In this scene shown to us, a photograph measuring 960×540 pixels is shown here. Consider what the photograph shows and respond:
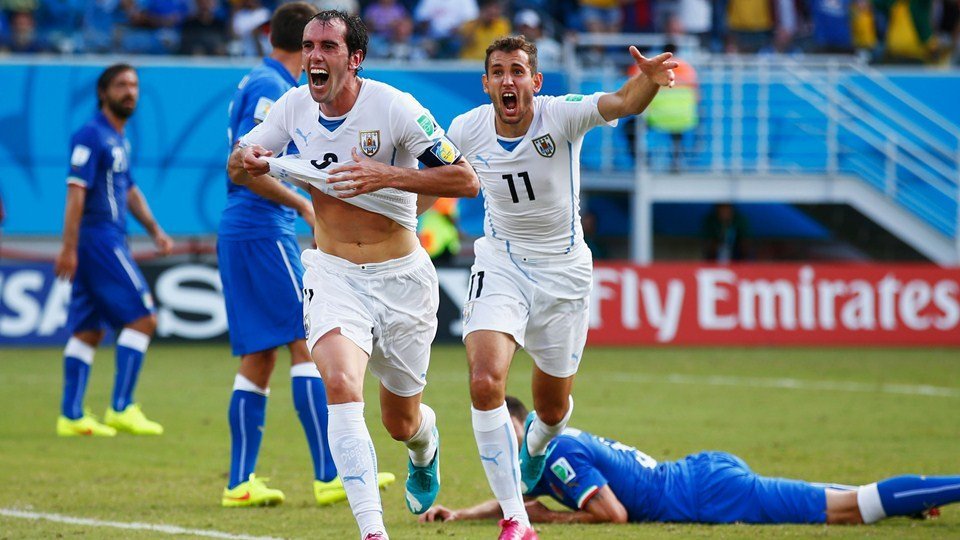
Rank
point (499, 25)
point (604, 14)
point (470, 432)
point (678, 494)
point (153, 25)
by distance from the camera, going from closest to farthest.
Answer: point (678, 494) < point (470, 432) < point (153, 25) < point (499, 25) < point (604, 14)

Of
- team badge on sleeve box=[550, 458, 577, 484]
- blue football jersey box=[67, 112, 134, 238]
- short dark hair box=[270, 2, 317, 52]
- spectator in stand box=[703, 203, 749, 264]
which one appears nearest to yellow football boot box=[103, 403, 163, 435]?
blue football jersey box=[67, 112, 134, 238]

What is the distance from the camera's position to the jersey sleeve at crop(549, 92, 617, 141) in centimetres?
757

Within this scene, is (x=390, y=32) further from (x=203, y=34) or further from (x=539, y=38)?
(x=203, y=34)

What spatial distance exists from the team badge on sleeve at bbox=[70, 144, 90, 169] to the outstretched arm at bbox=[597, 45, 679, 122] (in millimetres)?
5350

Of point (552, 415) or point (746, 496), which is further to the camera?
point (552, 415)

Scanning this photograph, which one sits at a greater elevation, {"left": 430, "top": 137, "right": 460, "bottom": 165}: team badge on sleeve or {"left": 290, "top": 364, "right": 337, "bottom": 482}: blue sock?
{"left": 430, "top": 137, "right": 460, "bottom": 165}: team badge on sleeve

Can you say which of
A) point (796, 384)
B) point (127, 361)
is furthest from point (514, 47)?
point (796, 384)

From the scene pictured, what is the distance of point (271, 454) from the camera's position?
10.5 metres

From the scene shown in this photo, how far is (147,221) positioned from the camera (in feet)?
39.4

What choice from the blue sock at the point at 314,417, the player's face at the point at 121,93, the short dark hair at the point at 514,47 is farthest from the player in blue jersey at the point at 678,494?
the player's face at the point at 121,93

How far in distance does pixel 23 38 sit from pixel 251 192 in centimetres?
1462

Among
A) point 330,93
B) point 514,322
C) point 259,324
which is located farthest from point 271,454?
point 330,93

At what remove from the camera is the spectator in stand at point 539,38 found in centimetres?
2172

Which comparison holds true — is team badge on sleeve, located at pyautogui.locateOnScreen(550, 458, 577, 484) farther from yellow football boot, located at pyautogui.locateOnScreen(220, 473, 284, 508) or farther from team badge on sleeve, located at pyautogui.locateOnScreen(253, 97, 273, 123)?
team badge on sleeve, located at pyautogui.locateOnScreen(253, 97, 273, 123)
